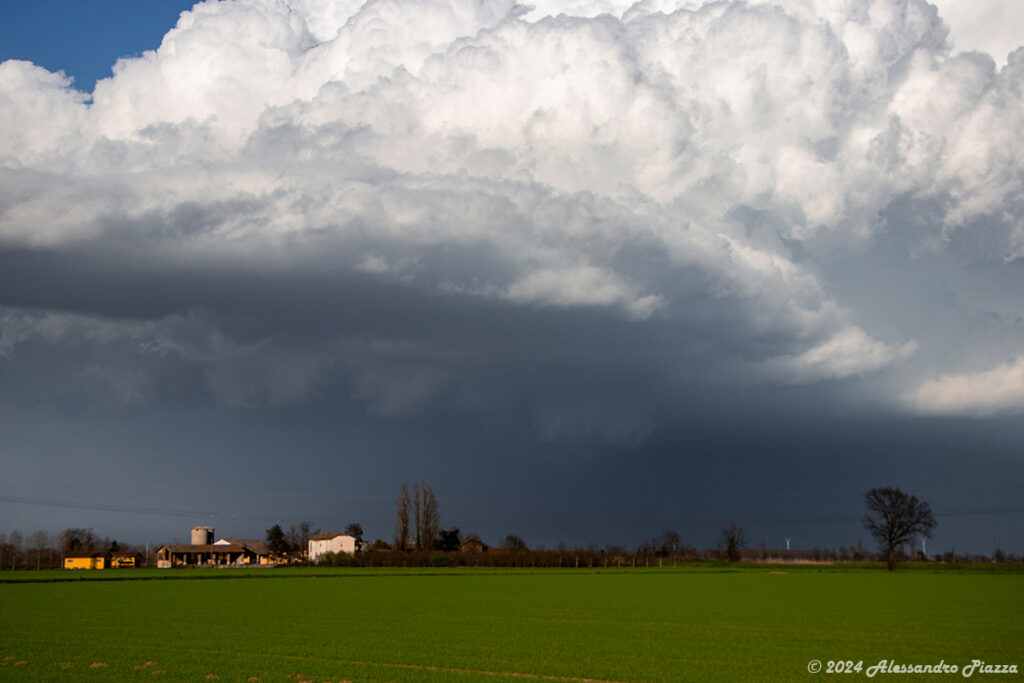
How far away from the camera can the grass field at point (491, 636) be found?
26672mm

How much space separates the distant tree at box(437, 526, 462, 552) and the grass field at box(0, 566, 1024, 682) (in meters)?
120

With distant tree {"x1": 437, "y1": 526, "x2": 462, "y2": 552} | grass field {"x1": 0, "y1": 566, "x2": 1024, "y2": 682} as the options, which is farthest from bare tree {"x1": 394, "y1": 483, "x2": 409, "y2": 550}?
grass field {"x1": 0, "y1": 566, "x2": 1024, "y2": 682}

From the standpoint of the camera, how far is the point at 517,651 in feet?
102

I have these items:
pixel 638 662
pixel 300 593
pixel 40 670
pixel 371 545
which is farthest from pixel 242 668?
pixel 371 545

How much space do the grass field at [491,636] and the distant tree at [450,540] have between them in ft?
393

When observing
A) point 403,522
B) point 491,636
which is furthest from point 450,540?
point 491,636

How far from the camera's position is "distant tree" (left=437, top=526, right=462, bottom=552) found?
18000 cm

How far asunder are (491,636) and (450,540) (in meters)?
150

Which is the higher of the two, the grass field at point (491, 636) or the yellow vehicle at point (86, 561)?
the grass field at point (491, 636)

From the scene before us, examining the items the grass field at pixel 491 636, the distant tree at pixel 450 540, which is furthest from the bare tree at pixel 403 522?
the grass field at pixel 491 636

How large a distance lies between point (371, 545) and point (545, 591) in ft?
423

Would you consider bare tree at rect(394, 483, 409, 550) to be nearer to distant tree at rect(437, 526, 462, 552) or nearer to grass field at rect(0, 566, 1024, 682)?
distant tree at rect(437, 526, 462, 552)

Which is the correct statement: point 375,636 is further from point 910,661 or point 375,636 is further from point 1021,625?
point 1021,625

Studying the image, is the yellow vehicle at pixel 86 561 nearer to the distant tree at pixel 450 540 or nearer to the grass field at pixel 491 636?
the distant tree at pixel 450 540
